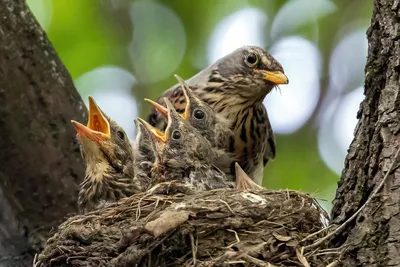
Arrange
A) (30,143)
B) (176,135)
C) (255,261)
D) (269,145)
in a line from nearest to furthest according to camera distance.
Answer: (255,261)
(176,135)
(30,143)
(269,145)

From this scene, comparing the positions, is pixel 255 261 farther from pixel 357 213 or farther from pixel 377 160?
pixel 377 160

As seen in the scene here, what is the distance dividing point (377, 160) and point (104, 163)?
2.00 metres

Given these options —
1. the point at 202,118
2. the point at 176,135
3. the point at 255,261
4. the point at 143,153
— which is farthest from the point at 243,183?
the point at 255,261

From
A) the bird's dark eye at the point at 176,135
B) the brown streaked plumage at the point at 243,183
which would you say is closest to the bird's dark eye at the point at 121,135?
the bird's dark eye at the point at 176,135

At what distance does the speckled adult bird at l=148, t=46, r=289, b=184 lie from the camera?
4910mm

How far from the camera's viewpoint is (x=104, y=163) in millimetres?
4445

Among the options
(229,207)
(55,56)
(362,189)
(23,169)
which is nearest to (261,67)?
(55,56)

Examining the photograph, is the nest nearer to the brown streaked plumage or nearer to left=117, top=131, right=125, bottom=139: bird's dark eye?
the brown streaked plumage

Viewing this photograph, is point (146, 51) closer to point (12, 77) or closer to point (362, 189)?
point (12, 77)

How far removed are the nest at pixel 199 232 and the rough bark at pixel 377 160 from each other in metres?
0.20

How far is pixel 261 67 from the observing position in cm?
512

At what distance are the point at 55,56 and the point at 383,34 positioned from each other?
7.85ft

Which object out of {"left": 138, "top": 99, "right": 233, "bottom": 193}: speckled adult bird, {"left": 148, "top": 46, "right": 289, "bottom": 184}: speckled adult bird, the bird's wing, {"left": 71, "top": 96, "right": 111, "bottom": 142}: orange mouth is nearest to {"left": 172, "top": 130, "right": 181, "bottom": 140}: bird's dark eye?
{"left": 138, "top": 99, "right": 233, "bottom": 193}: speckled adult bird

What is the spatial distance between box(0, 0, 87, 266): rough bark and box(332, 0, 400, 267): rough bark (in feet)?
7.00
